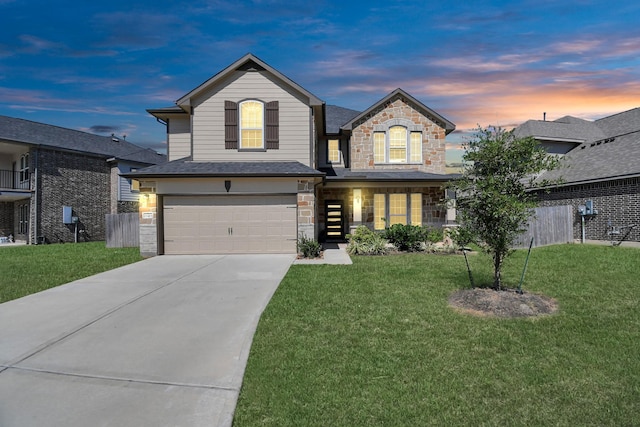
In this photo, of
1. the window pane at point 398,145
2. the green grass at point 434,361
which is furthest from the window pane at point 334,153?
the green grass at point 434,361

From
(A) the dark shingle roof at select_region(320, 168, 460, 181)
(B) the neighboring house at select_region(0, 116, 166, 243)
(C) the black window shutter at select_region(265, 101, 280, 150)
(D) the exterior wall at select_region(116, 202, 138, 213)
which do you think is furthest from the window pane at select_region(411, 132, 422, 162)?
(D) the exterior wall at select_region(116, 202, 138, 213)

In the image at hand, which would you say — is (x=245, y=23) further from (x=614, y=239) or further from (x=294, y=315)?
(x=614, y=239)

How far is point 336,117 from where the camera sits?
21.4 metres

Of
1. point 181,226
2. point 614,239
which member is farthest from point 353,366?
point 614,239

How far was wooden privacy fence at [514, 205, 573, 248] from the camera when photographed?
52.9ft

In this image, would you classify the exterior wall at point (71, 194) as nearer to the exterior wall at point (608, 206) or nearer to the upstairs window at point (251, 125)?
the upstairs window at point (251, 125)

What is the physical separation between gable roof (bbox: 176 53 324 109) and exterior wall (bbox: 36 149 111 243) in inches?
558

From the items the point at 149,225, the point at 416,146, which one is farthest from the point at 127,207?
the point at 416,146

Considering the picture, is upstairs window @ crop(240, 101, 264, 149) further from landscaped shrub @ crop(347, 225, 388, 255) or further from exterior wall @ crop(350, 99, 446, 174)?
landscaped shrub @ crop(347, 225, 388, 255)

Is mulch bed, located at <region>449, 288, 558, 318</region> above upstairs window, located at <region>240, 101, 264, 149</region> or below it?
below

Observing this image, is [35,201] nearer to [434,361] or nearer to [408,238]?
[408,238]

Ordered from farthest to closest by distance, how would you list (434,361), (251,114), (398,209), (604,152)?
(604,152) < (398,209) < (251,114) < (434,361)

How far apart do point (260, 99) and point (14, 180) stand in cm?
2112

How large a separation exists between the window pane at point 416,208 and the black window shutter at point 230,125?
928 cm
